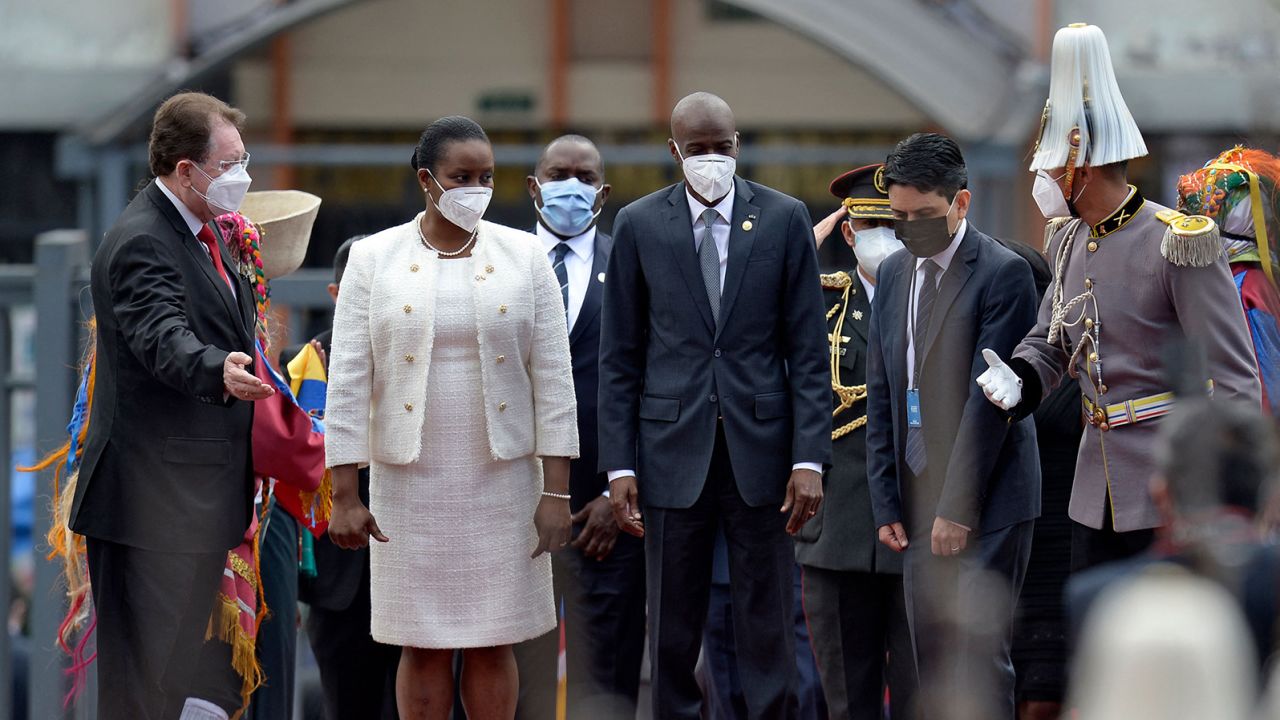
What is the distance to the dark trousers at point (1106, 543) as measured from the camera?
4477 mm

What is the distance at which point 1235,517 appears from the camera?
88.2 inches

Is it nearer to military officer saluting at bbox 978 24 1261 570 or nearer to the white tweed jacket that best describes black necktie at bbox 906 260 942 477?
military officer saluting at bbox 978 24 1261 570

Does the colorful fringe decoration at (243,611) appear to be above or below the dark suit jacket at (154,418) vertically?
below

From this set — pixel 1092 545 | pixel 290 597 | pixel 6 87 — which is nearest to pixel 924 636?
pixel 1092 545

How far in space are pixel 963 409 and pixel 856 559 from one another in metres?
0.62

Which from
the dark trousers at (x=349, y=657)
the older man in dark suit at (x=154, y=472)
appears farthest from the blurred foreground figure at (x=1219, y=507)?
the dark trousers at (x=349, y=657)

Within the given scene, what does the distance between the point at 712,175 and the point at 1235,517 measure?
110 inches

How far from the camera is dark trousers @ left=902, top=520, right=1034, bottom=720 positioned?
4.52m

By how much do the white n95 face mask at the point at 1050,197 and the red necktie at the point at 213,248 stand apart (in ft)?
7.38

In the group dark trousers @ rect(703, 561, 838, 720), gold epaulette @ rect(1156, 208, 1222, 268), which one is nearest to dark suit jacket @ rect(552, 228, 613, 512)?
dark trousers @ rect(703, 561, 838, 720)

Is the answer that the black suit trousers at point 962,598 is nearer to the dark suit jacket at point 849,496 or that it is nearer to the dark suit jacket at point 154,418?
the dark suit jacket at point 849,496

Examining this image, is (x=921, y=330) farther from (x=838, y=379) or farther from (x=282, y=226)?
(x=282, y=226)

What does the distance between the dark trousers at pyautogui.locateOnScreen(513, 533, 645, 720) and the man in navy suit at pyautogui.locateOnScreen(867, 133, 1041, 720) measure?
85cm

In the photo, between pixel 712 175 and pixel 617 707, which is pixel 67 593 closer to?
pixel 617 707
